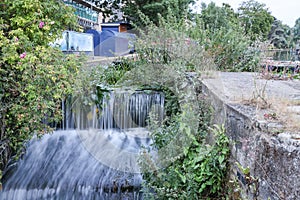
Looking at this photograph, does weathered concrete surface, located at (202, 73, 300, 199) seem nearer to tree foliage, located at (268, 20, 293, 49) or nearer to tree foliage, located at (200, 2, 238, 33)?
tree foliage, located at (268, 20, 293, 49)

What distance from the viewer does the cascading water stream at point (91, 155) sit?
11.9 feet

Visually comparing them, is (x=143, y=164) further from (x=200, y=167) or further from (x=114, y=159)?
(x=114, y=159)

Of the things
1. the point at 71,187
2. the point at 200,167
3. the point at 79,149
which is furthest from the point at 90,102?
the point at 200,167

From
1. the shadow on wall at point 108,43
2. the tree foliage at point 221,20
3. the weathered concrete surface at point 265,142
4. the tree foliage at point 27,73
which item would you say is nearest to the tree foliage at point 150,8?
the shadow on wall at point 108,43

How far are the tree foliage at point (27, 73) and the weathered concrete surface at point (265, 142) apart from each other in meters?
2.07

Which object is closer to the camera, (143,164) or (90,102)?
(143,164)

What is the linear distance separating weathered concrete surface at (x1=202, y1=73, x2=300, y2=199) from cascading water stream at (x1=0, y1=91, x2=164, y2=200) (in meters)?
1.53

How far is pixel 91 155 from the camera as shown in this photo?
423 cm

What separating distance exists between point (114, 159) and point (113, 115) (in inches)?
32.7

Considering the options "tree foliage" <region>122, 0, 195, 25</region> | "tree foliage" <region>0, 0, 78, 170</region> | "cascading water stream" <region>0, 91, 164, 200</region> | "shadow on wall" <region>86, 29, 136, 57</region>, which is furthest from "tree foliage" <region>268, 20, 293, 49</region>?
"tree foliage" <region>122, 0, 195, 25</region>

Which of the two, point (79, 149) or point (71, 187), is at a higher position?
point (79, 149)

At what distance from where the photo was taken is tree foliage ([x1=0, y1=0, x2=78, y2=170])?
3299 millimetres

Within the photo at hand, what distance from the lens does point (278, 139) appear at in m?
1.80

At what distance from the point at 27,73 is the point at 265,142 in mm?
2714
